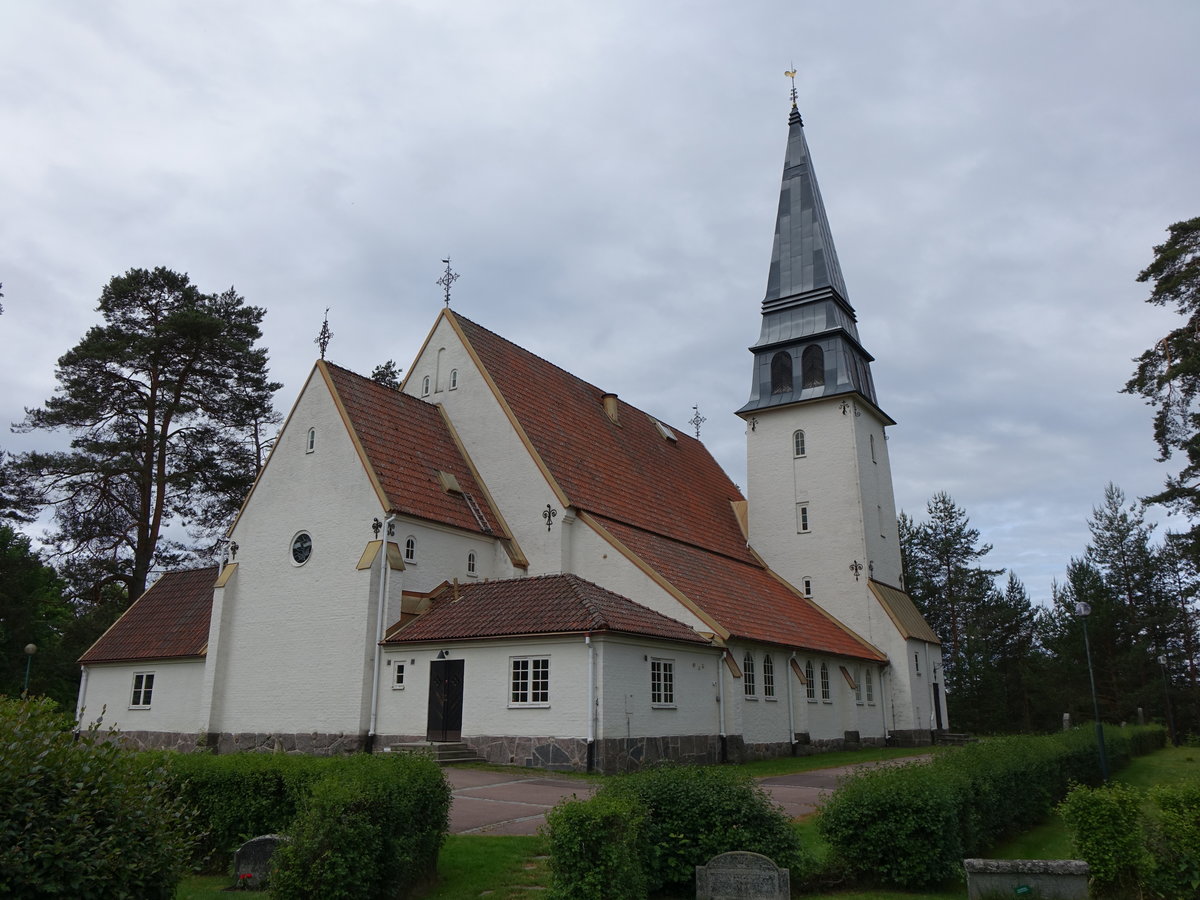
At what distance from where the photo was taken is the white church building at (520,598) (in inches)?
789

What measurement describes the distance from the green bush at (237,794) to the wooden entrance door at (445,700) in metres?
10.5

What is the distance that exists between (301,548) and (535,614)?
7.38m

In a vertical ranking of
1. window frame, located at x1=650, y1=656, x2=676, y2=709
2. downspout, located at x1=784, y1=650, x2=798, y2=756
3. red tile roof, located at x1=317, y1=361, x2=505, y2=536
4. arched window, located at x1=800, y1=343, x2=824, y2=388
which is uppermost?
arched window, located at x1=800, y1=343, x2=824, y2=388

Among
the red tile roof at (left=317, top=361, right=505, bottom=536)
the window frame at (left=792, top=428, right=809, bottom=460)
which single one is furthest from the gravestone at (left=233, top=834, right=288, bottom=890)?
the window frame at (left=792, top=428, right=809, bottom=460)

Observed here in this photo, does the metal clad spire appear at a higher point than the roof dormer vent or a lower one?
higher

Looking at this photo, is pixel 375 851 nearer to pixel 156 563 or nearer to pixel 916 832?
pixel 916 832

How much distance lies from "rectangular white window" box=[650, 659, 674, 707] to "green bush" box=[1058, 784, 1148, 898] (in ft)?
38.7

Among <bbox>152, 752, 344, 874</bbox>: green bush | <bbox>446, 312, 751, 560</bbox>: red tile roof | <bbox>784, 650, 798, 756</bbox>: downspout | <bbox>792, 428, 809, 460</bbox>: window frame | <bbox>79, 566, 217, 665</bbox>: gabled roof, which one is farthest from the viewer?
<bbox>792, 428, 809, 460</bbox>: window frame

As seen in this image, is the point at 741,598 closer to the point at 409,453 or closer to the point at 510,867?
the point at 409,453

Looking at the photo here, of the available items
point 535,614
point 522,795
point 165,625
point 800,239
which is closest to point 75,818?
point 522,795

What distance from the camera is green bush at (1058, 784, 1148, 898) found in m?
8.62

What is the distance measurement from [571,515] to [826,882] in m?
15.8

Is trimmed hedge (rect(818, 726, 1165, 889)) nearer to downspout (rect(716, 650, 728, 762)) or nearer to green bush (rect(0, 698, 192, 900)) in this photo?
Answer: green bush (rect(0, 698, 192, 900))

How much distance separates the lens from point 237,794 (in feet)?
31.9
